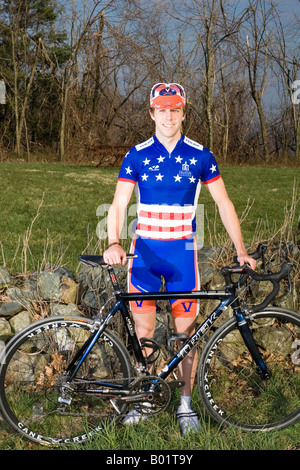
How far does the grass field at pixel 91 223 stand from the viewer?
308 centimetres

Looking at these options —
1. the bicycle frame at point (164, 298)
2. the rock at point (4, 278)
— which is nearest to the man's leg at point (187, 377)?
the bicycle frame at point (164, 298)

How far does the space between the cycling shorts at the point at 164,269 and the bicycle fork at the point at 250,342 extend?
27 cm

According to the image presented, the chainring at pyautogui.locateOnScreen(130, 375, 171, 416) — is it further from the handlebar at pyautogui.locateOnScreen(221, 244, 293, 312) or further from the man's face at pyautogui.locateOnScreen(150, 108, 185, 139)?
the man's face at pyautogui.locateOnScreen(150, 108, 185, 139)

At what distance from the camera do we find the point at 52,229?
8086 millimetres

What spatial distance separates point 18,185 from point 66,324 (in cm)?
1004

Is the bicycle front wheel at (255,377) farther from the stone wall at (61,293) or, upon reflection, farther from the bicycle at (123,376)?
the stone wall at (61,293)

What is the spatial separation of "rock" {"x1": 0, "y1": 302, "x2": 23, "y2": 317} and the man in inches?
48.9

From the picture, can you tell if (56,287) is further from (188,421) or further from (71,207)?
(71,207)

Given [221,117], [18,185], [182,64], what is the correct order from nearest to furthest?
[18,185] < [182,64] < [221,117]

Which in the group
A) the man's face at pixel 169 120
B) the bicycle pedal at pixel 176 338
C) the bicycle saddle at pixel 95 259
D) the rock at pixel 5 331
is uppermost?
the man's face at pixel 169 120

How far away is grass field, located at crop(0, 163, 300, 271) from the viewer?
20.7 ft

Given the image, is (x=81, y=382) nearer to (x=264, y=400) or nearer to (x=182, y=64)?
(x=264, y=400)

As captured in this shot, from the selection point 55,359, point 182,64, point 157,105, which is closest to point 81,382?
point 55,359

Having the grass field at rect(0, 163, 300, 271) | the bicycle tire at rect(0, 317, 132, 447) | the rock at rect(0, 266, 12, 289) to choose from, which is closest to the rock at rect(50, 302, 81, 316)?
the bicycle tire at rect(0, 317, 132, 447)
